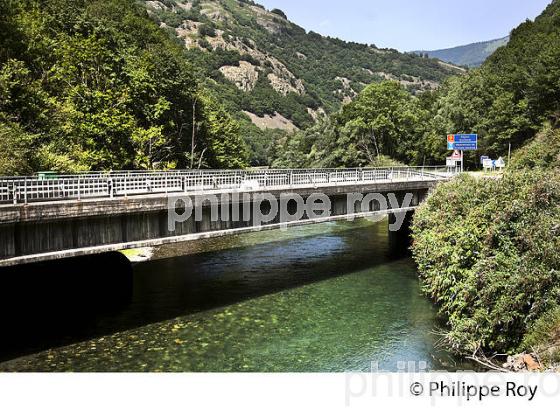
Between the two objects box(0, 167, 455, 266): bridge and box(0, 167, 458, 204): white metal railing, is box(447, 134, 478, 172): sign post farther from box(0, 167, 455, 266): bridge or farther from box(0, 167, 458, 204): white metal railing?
box(0, 167, 458, 204): white metal railing

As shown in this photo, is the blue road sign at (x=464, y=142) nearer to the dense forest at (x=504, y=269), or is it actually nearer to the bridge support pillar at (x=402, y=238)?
the bridge support pillar at (x=402, y=238)

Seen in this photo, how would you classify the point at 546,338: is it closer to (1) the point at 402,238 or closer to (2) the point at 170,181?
(2) the point at 170,181

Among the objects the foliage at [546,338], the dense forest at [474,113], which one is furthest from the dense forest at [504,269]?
the dense forest at [474,113]

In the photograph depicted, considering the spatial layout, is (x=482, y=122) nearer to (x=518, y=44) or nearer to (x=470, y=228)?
(x=518, y=44)

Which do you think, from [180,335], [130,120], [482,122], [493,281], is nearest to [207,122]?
[130,120]

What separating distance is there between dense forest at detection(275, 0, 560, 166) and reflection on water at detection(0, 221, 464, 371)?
3783cm

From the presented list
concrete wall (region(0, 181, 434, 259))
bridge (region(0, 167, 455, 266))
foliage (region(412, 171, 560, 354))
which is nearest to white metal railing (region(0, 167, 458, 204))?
bridge (region(0, 167, 455, 266))

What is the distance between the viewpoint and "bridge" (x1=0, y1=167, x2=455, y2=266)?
56.3ft

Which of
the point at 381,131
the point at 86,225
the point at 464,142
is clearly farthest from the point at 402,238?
the point at 381,131

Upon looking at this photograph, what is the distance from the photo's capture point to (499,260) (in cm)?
1750

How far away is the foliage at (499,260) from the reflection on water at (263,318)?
1.74 metres

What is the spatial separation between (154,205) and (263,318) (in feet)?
23.0

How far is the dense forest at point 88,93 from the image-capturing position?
3425cm

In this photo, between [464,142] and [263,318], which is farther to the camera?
[464,142]
